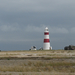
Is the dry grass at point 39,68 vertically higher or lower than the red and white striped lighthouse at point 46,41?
lower

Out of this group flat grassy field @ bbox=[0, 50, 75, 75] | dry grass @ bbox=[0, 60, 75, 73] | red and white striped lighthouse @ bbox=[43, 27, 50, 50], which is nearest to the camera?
flat grassy field @ bbox=[0, 50, 75, 75]

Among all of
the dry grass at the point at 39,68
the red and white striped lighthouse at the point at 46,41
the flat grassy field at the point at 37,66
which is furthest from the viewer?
the red and white striped lighthouse at the point at 46,41

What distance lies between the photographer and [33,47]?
185 feet

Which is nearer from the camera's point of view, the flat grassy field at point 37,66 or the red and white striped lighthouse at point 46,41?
the flat grassy field at point 37,66

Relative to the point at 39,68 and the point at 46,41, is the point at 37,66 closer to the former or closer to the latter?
the point at 39,68

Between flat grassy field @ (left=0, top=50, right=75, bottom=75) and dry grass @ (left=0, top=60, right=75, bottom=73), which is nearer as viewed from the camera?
flat grassy field @ (left=0, top=50, right=75, bottom=75)

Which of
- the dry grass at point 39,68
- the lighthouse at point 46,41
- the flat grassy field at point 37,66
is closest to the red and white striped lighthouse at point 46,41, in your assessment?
the lighthouse at point 46,41

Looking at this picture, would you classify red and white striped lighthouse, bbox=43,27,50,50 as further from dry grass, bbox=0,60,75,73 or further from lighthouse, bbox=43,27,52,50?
dry grass, bbox=0,60,75,73

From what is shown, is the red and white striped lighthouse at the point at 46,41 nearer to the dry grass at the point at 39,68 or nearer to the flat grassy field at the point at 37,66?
the flat grassy field at the point at 37,66

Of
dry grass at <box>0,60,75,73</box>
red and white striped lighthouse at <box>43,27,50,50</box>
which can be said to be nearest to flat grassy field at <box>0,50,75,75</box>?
dry grass at <box>0,60,75,73</box>

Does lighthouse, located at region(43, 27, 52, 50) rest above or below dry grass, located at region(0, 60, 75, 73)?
above

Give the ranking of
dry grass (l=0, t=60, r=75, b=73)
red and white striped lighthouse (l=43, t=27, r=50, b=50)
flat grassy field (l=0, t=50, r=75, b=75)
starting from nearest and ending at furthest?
flat grassy field (l=0, t=50, r=75, b=75), dry grass (l=0, t=60, r=75, b=73), red and white striped lighthouse (l=43, t=27, r=50, b=50)

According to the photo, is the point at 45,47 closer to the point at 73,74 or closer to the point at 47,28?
the point at 47,28

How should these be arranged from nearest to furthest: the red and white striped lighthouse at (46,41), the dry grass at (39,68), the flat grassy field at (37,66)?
the flat grassy field at (37,66)
the dry grass at (39,68)
the red and white striped lighthouse at (46,41)
